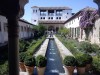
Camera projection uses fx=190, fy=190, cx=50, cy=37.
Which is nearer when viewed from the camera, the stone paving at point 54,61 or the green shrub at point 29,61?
the green shrub at point 29,61

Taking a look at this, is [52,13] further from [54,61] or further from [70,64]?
[70,64]

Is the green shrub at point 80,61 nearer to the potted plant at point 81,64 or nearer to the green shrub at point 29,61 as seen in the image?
the potted plant at point 81,64

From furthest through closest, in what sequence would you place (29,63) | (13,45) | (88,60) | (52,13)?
(52,13) < (88,60) < (29,63) < (13,45)

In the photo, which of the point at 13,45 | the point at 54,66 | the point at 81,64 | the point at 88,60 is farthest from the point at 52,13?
the point at 13,45

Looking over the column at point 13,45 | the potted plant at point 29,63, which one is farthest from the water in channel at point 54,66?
the column at point 13,45

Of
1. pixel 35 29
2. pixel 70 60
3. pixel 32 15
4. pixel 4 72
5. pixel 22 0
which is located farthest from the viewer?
pixel 32 15

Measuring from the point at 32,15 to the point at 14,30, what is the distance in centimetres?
8121

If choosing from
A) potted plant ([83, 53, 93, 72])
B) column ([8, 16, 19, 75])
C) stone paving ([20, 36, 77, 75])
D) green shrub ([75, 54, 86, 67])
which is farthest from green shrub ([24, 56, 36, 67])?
column ([8, 16, 19, 75])

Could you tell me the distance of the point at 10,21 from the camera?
85.1 inches

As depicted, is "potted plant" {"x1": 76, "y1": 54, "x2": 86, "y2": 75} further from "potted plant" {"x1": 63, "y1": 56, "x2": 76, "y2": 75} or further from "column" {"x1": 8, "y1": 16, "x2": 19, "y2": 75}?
"column" {"x1": 8, "y1": 16, "x2": 19, "y2": 75}

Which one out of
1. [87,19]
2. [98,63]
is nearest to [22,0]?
[98,63]

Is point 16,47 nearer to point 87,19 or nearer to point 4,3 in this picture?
point 4,3

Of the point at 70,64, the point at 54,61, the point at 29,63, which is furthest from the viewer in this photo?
the point at 54,61

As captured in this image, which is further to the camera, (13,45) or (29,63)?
(29,63)
